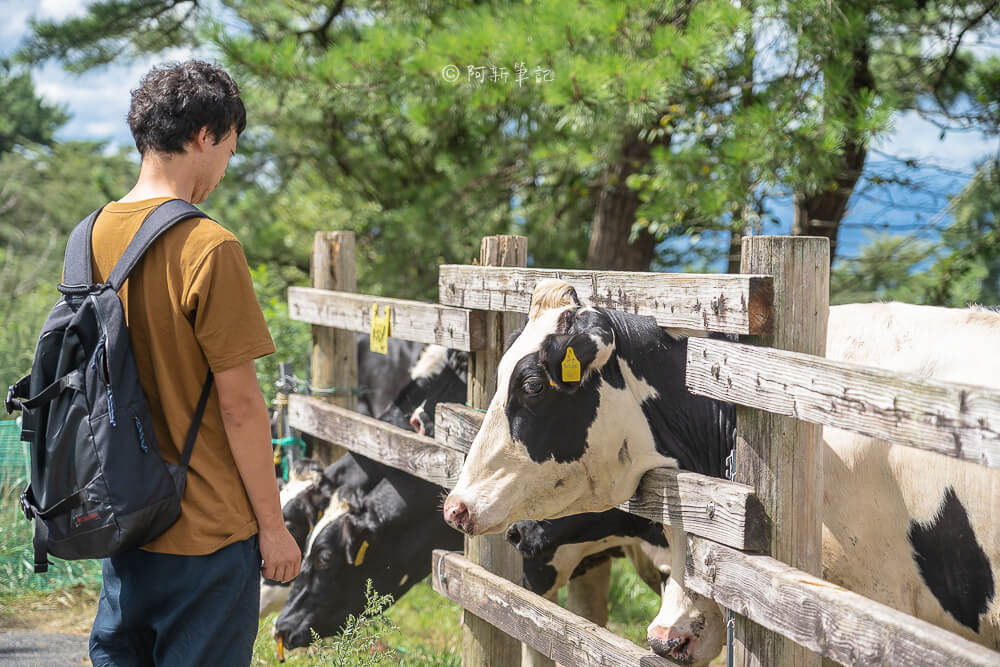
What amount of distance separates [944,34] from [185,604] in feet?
19.2

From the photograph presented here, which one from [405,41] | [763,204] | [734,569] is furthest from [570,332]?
[405,41]

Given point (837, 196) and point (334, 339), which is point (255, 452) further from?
point (837, 196)

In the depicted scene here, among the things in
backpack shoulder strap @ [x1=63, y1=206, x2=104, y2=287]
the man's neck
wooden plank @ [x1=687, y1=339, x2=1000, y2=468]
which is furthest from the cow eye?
backpack shoulder strap @ [x1=63, y1=206, x2=104, y2=287]

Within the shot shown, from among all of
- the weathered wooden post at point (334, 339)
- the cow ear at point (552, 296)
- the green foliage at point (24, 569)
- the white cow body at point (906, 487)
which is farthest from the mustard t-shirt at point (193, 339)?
the green foliage at point (24, 569)

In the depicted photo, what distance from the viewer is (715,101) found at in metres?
6.20

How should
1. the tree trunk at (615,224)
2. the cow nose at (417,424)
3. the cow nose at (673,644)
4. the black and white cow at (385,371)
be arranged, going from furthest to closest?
1. the tree trunk at (615,224)
2. the black and white cow at (385,371)
3. the cow nose at (417,424)
4. the cow nose at (673,644)

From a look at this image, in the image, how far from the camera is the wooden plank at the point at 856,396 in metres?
1.79

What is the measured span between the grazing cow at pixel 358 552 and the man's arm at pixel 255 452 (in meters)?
2.18

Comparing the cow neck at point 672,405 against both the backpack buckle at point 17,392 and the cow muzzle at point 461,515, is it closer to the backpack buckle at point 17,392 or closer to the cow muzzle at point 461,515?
the cow muzzle at point 461,515

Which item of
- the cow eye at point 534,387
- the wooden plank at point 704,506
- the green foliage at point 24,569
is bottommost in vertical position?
the green foliage at point 24,569

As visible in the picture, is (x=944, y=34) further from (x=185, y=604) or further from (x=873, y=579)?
(x=185, y=604)

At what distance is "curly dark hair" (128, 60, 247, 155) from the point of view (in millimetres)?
2234

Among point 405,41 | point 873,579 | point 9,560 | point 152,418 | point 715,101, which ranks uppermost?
point 405,41

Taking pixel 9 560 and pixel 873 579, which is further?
pixel 9 560
